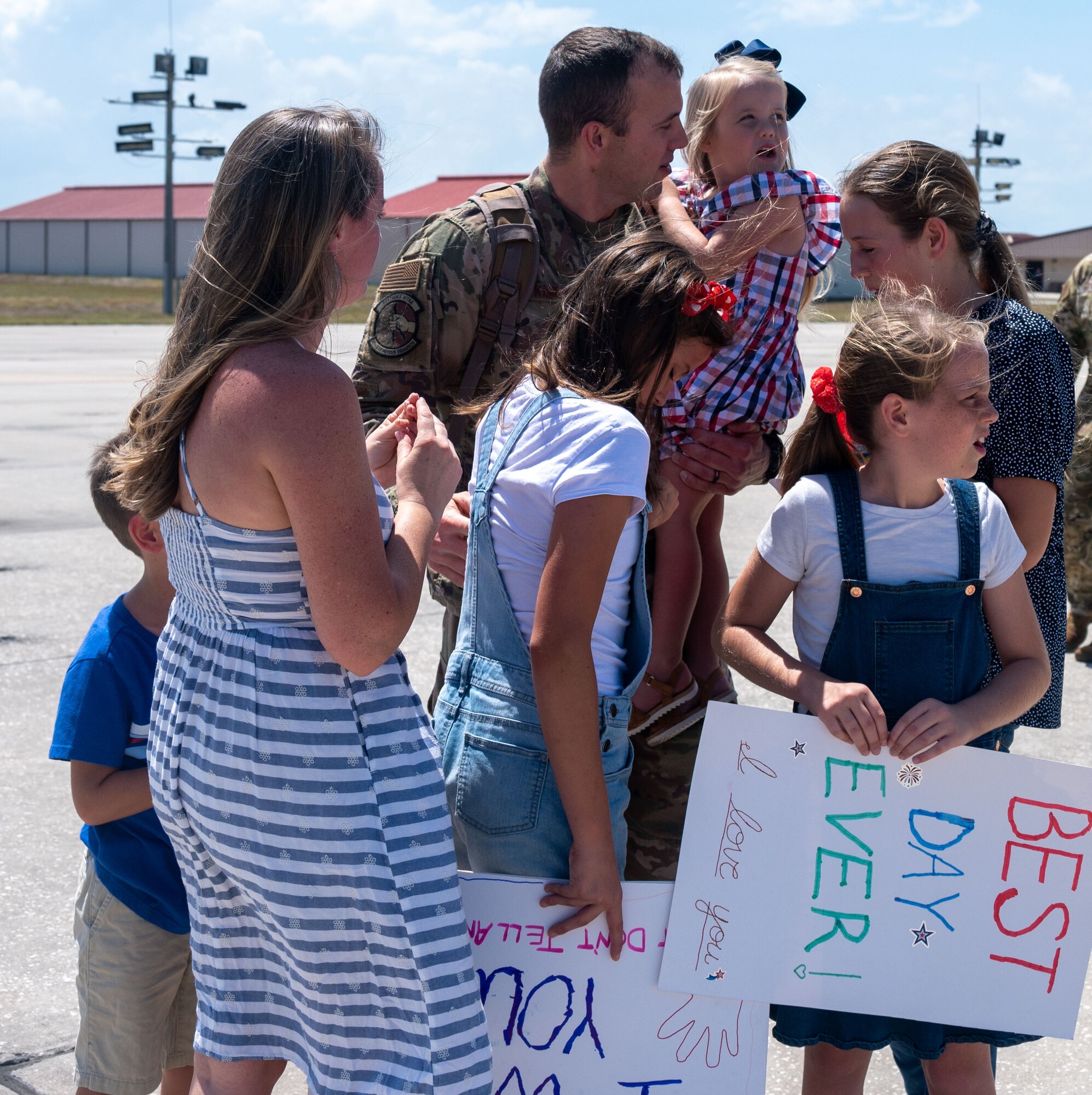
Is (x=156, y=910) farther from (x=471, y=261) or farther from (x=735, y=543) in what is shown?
(x=735, y=543)

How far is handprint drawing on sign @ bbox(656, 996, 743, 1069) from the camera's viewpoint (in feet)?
6.89

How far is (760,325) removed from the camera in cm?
343

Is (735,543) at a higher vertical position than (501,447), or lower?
lower

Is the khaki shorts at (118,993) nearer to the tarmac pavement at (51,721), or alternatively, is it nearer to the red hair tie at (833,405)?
the tarmac pavement at (51,721)

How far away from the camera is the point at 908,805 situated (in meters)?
2.17

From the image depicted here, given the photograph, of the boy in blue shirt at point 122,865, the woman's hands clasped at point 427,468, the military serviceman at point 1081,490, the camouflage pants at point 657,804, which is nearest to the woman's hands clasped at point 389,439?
the woman's hands clasped at point 427,468

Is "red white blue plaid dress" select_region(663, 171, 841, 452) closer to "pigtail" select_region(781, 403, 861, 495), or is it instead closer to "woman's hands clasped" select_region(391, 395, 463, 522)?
"pigtail" select_region(781, 403, 861, 495)

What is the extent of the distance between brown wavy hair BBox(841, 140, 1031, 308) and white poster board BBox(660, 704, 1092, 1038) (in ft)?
3.58

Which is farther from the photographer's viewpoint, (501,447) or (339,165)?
(501,447)

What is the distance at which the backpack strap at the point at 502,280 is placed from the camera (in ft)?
9.64

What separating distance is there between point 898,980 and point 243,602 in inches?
49.7

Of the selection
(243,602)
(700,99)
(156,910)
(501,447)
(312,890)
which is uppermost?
(700,99)

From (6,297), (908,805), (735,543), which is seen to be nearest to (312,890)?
(908,805)

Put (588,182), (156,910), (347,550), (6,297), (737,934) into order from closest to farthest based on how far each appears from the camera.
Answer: (347,550), (737,934), (156,910), (588,182), (6,297)
